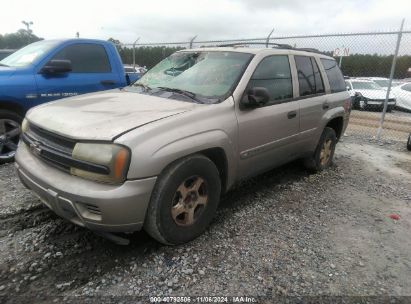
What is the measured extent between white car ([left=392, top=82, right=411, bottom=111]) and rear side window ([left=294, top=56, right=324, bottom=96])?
14.1 m

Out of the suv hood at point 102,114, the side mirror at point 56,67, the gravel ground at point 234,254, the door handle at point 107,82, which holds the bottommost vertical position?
the gravel ground at point 234,254

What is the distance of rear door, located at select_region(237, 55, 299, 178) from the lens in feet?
11.8

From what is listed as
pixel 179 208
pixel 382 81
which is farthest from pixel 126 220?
pixel 382 81

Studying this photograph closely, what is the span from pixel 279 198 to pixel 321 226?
78cm

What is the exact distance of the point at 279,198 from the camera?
175 inches

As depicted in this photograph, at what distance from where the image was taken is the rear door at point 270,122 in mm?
3596

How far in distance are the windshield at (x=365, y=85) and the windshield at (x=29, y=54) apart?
49.5 ft

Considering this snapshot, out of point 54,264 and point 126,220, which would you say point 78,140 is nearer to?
point 126,220

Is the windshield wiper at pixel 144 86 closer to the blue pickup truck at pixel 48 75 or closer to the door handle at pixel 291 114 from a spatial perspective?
the blue pickup truck at pixel 48 75

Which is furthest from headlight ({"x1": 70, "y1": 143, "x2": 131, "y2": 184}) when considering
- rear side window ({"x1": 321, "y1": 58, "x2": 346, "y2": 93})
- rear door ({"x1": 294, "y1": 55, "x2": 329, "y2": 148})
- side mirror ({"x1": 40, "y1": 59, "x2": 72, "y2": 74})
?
rear side window ({"x1": 321, "y1": 58, "x2": 346, "y2": 93})

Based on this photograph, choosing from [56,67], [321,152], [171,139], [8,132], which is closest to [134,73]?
[56,67]

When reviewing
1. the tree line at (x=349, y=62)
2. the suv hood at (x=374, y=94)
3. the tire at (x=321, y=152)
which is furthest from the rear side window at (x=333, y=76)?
the suv hood at (x=374, y=94)

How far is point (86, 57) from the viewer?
5.68 m

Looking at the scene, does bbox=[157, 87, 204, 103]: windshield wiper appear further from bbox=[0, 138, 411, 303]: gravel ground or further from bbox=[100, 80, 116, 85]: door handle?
bbox=[100, 80, 116, 85]: door handle
